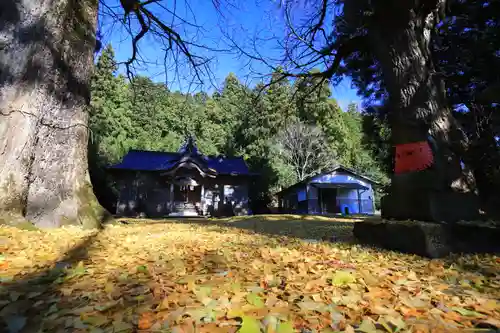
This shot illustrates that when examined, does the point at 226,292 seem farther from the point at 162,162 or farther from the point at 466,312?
the point at 162,162

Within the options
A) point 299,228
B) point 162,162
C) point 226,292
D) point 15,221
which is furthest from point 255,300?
point 162,162

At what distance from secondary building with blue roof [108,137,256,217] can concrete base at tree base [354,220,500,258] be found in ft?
45.8

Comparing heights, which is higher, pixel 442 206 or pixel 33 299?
pixel 442 206

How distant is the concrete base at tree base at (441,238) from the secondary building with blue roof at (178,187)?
1396cm

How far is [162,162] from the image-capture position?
1812cm

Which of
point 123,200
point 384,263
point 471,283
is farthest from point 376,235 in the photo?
point 123,200

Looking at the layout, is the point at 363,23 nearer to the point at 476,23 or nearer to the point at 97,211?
the point at 476,23

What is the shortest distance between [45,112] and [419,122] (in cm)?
465

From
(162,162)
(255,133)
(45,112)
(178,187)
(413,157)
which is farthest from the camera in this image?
(255,133)

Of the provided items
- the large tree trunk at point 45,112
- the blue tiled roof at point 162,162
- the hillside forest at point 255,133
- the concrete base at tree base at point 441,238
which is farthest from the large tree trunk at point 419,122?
the hillside forest at point 255,133

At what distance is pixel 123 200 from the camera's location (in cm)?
1616

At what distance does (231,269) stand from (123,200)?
1596cm

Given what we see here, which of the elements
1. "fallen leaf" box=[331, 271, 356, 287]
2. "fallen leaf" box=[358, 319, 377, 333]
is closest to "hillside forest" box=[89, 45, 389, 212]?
"fallen leaf" box=[331, 271, 356, 287]

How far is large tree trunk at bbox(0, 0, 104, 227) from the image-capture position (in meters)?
2.83
